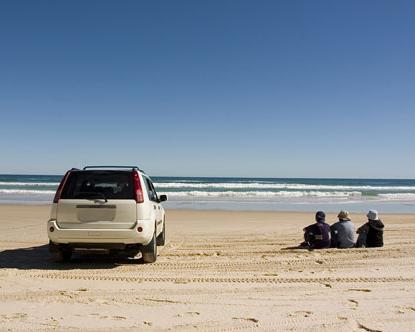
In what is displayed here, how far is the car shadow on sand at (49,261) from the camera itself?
7850 mm

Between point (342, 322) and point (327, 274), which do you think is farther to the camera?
point (327, 274)

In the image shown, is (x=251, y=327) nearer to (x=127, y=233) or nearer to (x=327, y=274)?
(x=327, y=274)

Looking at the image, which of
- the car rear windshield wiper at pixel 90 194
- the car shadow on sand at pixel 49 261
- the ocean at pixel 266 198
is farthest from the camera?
the ocean at pixel 266 198

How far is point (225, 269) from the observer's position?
7.53m

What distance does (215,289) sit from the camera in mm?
6094

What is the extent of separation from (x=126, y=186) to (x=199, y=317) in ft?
11.5

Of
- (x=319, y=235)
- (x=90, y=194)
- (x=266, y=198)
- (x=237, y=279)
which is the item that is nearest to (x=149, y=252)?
(x=90, y=194)

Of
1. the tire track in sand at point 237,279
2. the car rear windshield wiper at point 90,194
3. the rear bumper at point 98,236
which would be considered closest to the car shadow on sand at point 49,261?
the rear bumper at point 98,236

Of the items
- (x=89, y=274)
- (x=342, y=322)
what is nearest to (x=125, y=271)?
(x=89, y=274)

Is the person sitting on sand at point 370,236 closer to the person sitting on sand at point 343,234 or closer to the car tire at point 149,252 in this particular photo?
the person sitting on sand at point 343,234

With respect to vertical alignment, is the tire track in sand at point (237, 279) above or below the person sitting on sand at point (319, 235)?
below

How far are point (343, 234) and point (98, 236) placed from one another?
515 centimetres

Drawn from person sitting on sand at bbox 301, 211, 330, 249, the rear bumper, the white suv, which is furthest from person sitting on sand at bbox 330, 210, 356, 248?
the rear bumper

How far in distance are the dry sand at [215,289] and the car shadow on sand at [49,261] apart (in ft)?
0.06
